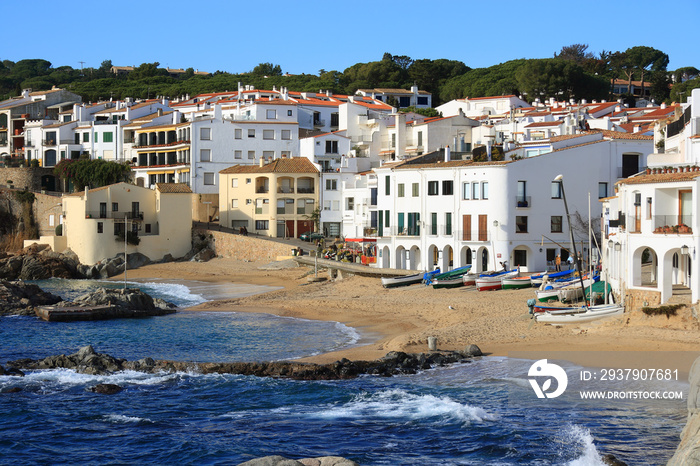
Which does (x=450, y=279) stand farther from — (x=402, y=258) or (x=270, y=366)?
(x=270, y=366)

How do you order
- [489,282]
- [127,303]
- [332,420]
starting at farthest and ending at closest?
[127,303], [489,282], [332,420]

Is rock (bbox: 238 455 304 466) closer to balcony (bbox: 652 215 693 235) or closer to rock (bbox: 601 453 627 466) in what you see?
rock (bbox: 601 453 627 466)

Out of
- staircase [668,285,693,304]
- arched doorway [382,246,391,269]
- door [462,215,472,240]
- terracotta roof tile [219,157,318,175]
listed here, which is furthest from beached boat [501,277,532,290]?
terracotta roof tile [219,157,318,175]

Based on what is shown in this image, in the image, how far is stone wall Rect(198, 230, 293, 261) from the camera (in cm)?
6744

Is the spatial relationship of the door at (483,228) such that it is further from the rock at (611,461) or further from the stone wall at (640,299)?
the rock at (611,461)

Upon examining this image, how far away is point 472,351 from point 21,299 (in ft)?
103

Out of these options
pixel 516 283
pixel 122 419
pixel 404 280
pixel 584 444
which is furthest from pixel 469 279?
pixel 584 444

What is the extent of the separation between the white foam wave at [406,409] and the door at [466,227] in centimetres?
2618

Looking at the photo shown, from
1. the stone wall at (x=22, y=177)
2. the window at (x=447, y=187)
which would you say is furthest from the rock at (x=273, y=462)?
the stone wall at (x=22, y=177)

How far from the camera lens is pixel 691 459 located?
14.7m

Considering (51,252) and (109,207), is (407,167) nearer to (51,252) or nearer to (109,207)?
(109,207)

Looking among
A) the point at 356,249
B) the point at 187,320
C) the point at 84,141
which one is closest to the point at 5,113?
the point at 84,141

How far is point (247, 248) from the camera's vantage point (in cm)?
6944

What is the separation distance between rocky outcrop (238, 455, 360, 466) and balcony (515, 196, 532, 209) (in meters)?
33.3
